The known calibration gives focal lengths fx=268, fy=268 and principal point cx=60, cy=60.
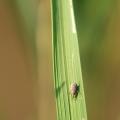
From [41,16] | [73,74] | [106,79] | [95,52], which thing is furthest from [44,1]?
[73,74]

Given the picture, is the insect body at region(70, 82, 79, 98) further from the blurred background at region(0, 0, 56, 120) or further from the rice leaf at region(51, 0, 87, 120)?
the blurred background at region(0, 0, 56, 120)

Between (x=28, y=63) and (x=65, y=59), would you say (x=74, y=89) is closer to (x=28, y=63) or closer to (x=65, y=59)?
(x=65, y=59)

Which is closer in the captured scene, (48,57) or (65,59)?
(65,59)

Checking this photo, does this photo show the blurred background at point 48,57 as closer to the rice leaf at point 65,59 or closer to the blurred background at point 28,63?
the blurred background at point 28,63

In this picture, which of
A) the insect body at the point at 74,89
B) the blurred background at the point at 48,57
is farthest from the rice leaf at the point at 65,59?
the blurred background at the point at 48,57

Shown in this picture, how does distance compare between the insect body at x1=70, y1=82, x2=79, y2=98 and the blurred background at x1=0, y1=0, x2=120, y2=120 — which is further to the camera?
the blurred background at x1=0, y1=0, x2=120, y2=120

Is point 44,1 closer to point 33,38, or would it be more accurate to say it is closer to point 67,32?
point 33,38

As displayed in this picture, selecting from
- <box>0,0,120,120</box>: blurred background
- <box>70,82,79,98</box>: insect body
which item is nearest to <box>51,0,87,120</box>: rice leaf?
<box>70,82,79,98</box>: insect body

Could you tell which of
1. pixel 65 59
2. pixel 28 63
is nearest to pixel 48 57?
pixel 28 63
